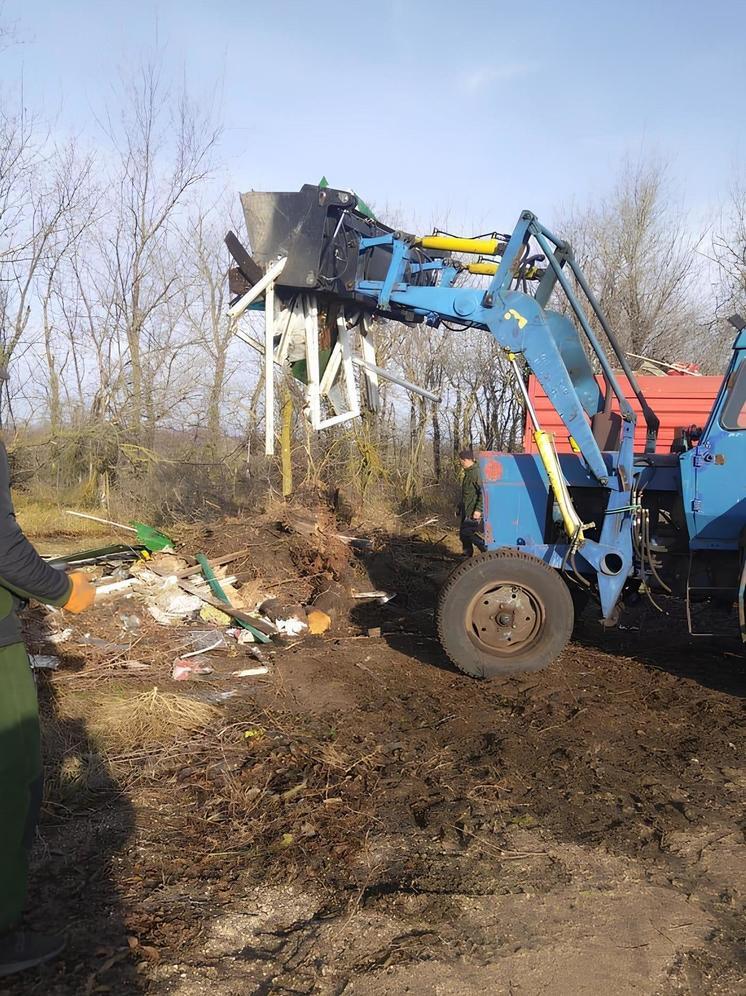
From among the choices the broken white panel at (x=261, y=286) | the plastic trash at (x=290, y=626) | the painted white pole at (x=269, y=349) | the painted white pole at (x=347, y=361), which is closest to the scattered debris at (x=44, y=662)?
the plastic trash at (x=290, y=626)

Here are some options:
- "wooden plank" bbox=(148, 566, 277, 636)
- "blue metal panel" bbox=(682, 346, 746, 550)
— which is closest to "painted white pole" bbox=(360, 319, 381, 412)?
"wooden plank" bbox=(148, 566, 277, 636)

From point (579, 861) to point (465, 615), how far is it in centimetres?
294

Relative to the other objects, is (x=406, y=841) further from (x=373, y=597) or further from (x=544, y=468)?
(x=373, y=597)

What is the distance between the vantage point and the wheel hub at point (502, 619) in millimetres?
6344

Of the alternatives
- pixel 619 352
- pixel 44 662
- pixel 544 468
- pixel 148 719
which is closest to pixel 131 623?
pixel 44 662

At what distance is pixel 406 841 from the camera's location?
3.67 m

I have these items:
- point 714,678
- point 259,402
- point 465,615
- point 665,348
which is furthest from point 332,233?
point 665,348

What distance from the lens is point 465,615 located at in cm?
634

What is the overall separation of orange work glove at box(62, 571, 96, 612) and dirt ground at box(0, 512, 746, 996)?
1214 millimetres

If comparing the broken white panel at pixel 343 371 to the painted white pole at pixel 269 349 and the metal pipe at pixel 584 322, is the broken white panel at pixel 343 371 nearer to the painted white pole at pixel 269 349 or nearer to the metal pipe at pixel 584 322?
the painted white pole at pixel 269 349

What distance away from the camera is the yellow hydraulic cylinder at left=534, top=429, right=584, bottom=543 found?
632 cm

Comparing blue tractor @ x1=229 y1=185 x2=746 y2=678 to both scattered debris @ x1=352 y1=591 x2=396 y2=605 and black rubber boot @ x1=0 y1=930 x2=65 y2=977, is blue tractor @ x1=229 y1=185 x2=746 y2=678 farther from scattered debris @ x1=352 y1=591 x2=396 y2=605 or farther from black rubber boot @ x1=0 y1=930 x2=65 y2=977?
black rubber boot @ x1=0 y1=930 x2=65 y2=977

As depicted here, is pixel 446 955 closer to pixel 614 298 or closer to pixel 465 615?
pixel 465 615

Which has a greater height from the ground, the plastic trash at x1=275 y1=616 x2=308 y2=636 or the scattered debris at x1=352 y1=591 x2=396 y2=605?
the scattered debris at x1=352 y1=591 x2=396 y2=605
